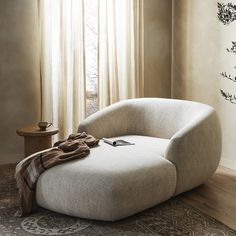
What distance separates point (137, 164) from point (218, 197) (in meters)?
0.84

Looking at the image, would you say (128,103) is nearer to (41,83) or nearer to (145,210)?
(41,83)

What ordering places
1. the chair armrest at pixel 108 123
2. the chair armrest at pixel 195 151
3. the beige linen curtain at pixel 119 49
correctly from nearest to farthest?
the chair armrest at pixel 195 151 < the chair armrest at pixel 108 123 < the beige linen curtain at pixel 119 49

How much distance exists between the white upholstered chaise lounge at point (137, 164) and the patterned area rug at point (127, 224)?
7 cm

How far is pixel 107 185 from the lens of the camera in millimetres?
2578

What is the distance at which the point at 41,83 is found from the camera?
420 cm

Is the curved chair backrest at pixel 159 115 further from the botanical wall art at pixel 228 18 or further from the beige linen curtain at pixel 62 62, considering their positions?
the beige linen curtain at pixel 62 62

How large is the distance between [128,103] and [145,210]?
4.49 ft

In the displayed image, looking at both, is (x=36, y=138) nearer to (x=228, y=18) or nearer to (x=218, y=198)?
(x=218, y=198)

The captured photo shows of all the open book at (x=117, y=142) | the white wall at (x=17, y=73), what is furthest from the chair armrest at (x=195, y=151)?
the white wall at (x=17, y=73)

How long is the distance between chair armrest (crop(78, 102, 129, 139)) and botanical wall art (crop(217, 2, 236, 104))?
1053 mm

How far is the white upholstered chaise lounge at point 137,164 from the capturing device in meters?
2.62

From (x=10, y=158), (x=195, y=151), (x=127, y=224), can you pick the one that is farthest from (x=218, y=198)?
(x=10, y=158)

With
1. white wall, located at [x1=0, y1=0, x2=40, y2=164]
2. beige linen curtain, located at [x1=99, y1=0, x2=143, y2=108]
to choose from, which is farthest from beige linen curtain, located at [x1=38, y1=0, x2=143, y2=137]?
white wall, located at [x1=0, y1=0, x2=40, y2=164]

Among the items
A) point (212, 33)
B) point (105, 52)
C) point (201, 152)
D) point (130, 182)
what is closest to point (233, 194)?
point (201, 152)
